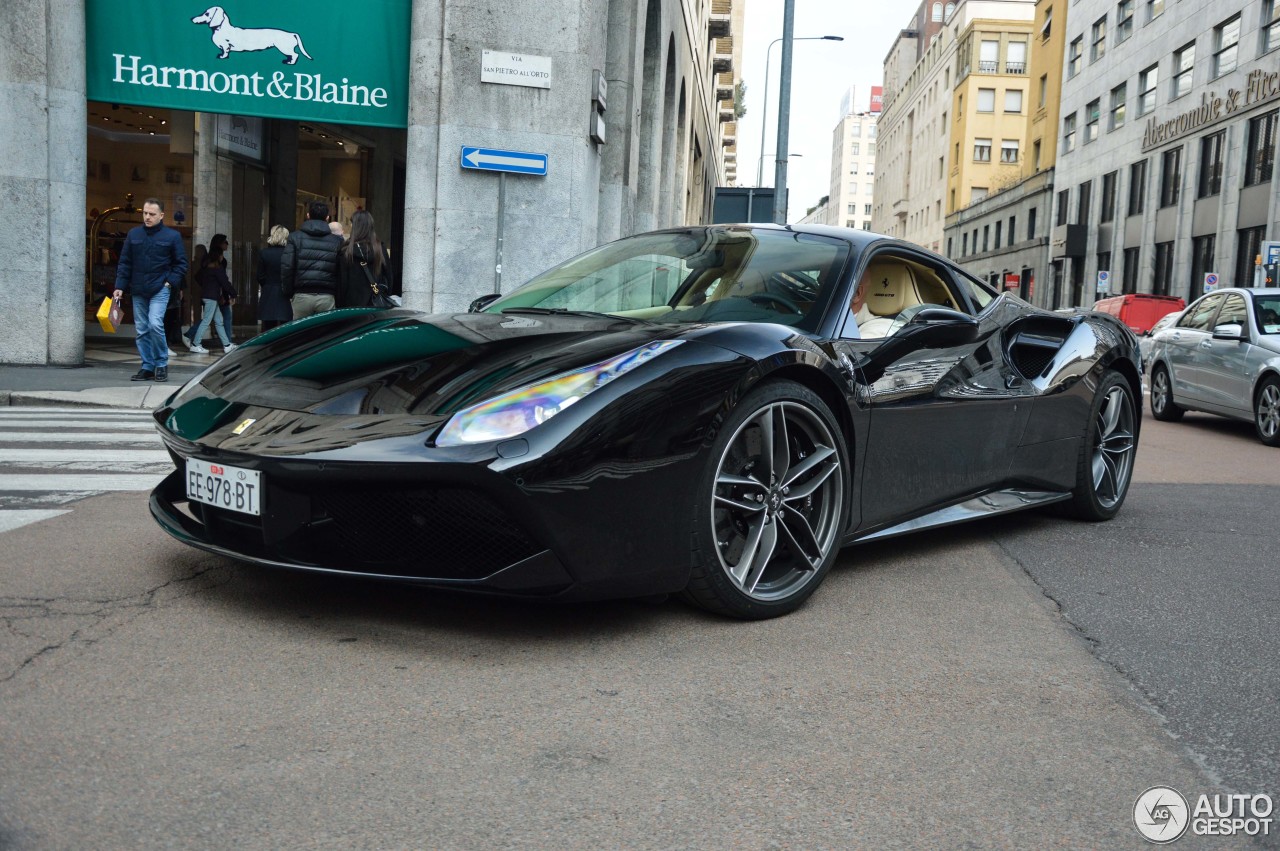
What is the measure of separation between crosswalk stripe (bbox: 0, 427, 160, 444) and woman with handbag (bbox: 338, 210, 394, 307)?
3085mm

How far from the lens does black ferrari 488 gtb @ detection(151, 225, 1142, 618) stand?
2.96m

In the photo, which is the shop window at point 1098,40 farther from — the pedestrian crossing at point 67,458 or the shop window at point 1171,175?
the pedestrian crossing at point 67,458

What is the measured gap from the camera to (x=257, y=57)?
1378 centimetres

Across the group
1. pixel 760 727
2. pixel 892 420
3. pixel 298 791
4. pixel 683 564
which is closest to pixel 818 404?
pixel 892 420

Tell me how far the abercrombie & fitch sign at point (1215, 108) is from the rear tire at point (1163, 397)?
22.4 m

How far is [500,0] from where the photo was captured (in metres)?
14.1

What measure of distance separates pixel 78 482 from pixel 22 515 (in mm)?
968

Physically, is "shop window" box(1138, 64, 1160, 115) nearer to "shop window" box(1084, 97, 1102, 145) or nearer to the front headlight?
"shop window" box(1084, 97, 1102, 145)

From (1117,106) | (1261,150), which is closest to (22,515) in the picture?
(1261,150)

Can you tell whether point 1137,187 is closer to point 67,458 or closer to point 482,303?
point 67,458

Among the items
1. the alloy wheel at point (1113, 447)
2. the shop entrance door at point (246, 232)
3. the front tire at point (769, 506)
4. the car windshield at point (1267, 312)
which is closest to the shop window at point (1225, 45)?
the car windshield at point (1267, 312)

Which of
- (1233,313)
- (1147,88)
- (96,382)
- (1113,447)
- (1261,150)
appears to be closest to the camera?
(1113,447)

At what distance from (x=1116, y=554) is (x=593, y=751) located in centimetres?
313

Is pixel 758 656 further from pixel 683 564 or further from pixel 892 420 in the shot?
pixel 892 420
